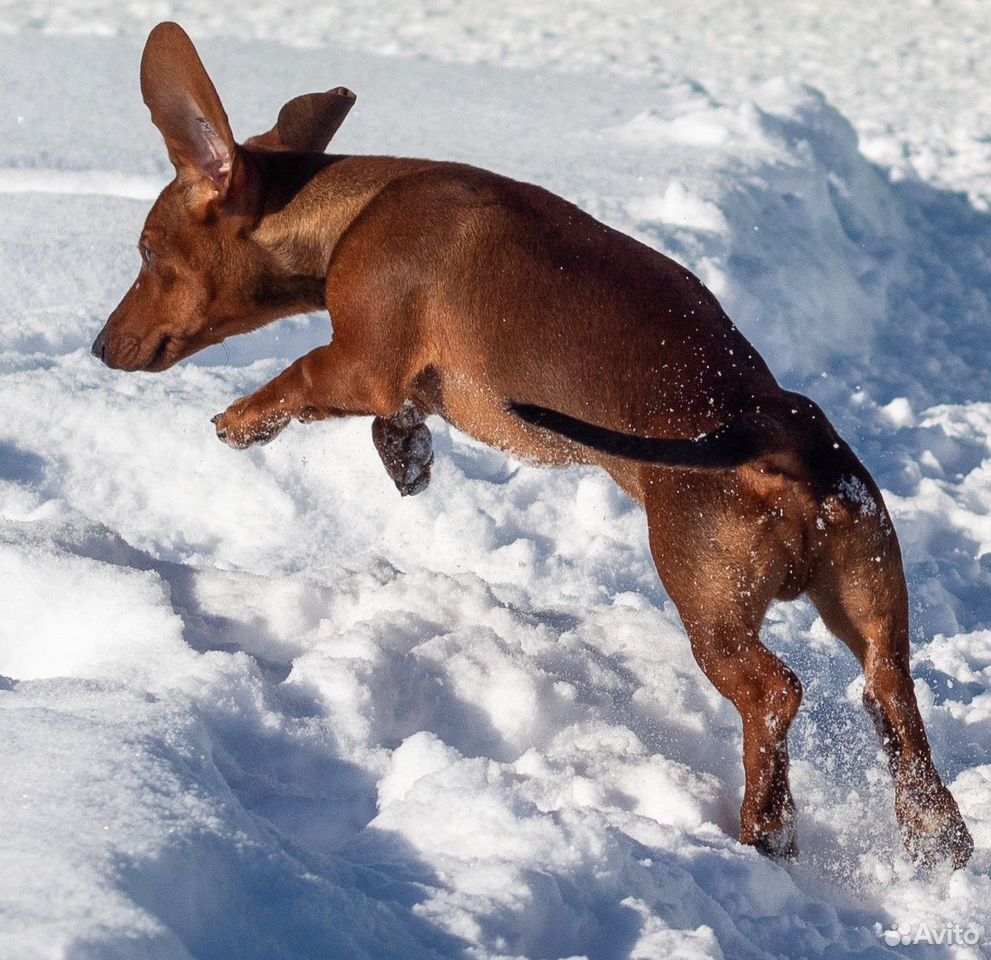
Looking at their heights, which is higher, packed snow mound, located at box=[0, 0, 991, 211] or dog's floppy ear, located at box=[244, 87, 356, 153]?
dog's floppy ear, located at box=[244, 87, 356, 153]

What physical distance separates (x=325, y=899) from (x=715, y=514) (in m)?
0.98

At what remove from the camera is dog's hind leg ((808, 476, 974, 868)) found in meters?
2.38

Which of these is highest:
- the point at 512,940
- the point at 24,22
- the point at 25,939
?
the point at 25,939

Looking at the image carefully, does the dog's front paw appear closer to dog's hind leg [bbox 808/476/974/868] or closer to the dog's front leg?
the dog's front leg

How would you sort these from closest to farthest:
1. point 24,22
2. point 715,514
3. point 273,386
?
1. point 715,514
2. point 273,386
3. point 24,22

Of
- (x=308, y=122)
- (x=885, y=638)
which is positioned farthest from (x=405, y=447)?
(x=885, y=638)

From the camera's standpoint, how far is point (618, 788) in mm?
2463

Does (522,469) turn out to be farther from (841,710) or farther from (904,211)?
(904,211)

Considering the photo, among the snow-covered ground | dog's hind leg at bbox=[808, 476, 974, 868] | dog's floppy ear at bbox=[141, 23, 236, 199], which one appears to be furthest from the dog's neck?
dog's hind leg at bbox=[808, 476, 974, 868]

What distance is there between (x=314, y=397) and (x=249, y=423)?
194mm

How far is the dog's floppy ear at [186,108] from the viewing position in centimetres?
256

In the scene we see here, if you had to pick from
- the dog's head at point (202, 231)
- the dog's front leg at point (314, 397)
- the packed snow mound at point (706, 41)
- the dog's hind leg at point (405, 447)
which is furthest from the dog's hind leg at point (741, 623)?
the packed snow mound at point (706, 41)

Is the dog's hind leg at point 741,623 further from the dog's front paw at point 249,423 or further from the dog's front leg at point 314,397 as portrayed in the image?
the dog's front paw at point 249,423

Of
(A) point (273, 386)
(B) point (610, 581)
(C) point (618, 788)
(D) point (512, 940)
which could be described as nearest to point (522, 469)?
(B) point (610, 581)
